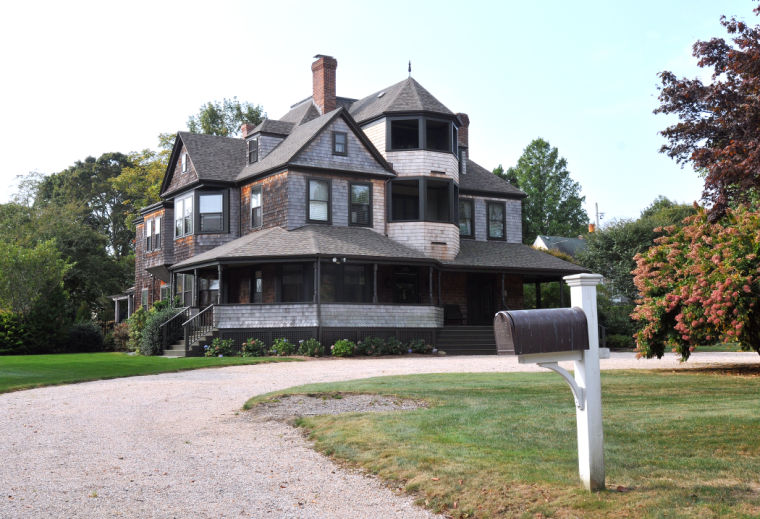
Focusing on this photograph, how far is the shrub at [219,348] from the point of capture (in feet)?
82.2

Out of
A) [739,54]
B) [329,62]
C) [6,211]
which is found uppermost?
[329,62]

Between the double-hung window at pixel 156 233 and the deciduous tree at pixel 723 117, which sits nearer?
the deciduous tree at pixel 723 117

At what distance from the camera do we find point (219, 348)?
82.3ft

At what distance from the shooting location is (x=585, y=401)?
5.69 meters

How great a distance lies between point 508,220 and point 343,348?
13.0 m

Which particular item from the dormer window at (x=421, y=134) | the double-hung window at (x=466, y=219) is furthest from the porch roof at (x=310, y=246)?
the double-hung window at (x=466, y=219)

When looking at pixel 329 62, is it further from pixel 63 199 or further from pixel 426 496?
pixel 63 199

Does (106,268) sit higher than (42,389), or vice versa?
(106,268)

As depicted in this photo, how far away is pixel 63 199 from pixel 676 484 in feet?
209

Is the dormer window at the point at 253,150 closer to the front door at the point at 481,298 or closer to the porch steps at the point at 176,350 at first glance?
the porch steps at the point at 176,350

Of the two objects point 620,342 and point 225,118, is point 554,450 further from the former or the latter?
point 225,118

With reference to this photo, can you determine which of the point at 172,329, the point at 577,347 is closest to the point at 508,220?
the point at 172,329

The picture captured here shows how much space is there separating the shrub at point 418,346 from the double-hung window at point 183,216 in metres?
10.7

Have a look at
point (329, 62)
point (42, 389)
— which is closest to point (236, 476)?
point (42, 389)
